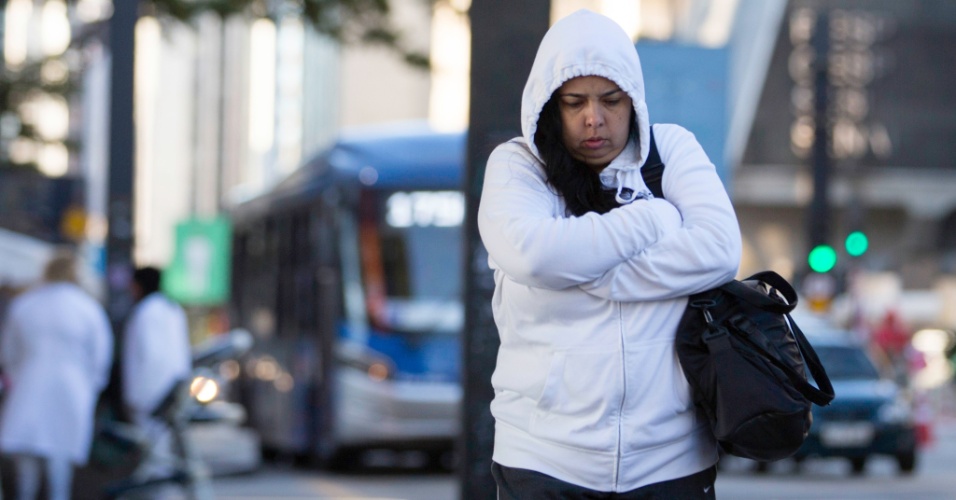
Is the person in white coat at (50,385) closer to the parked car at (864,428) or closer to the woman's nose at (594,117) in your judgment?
the woman's nose at (594,117)

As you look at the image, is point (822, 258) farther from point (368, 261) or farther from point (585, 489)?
point (585, 489)

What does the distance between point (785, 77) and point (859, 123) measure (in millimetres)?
3692

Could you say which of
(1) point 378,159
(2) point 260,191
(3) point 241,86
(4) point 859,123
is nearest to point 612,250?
(1) point 378,159

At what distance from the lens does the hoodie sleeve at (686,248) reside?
10.4 feet

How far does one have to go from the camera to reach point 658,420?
3.12 m

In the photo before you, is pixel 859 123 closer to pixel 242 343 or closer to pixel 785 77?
pixel 785 77

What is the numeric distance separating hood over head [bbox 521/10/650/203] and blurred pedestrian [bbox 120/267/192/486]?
6.67m

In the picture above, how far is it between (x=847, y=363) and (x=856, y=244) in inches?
220

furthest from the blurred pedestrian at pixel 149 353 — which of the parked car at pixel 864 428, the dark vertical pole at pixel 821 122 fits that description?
the dark vertical pole at pixel 821 122

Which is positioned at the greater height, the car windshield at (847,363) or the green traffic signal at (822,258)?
the green traffic signal at (822,258)

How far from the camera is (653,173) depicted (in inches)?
132

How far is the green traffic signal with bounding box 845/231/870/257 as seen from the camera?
23828 mm

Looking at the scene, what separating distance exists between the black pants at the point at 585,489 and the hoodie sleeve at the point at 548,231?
1.17ft

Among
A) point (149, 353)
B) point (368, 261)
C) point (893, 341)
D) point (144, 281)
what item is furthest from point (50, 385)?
point (893, 341)
